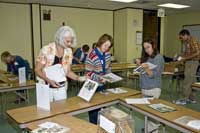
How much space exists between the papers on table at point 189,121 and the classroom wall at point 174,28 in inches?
299

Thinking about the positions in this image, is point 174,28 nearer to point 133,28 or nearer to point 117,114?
point 133,28

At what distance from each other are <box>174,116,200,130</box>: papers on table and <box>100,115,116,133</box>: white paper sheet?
0.96 metres

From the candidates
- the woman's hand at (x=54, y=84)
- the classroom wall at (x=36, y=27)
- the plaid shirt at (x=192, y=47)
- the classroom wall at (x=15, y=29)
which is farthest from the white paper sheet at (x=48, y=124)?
the classroom wall at (x=36, y=27)

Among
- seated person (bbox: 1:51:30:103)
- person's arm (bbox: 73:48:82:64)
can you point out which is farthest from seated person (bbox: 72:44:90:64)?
seated person (bbox: 1:51:30:103)

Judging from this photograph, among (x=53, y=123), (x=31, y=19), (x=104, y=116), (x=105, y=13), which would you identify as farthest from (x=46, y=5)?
(x=104, y=116)

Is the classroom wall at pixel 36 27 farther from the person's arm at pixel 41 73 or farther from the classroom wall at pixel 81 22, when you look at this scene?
the person's arm at pixel 41 73

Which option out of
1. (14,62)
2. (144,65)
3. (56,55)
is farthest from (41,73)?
(14,62)

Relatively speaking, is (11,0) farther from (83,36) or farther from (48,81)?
(48,81)

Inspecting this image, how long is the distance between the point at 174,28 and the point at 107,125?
907 cm

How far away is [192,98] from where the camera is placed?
4.84 meters

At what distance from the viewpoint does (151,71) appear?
2.66m

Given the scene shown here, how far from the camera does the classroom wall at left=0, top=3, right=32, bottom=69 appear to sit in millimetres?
6375

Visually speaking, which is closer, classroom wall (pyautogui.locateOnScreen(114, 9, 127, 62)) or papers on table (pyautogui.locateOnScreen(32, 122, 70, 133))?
papers on table (pyautogui.locateOnScreen(32, 122, 70, 133))

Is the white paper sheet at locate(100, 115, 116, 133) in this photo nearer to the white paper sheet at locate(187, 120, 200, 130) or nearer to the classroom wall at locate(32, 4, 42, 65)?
the white paper sheet at locate(187, 120, 200, 130)
